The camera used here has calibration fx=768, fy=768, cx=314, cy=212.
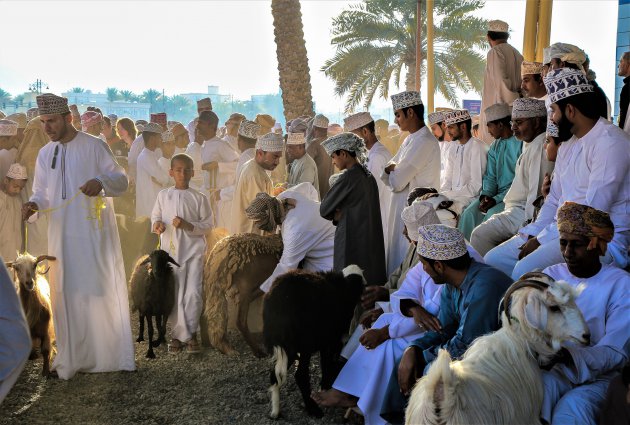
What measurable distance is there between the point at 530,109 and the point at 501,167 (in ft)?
2.72

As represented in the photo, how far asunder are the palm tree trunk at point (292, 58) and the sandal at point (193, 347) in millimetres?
8879

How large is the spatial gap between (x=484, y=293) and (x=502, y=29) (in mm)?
5877

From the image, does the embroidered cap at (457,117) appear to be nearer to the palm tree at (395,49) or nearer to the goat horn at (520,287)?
the goat horn at (520,287)

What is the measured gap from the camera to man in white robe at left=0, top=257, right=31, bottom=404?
282 cm

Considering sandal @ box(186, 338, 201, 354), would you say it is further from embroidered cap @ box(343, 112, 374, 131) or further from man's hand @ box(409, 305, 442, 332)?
man's hand @ box(409, 305, 442, 332)

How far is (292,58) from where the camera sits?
16000 millimetres

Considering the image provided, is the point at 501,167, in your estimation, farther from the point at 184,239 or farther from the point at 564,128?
the point at 184,239

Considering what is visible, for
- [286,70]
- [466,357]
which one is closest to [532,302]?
[466,357]

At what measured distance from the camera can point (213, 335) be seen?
7.70m

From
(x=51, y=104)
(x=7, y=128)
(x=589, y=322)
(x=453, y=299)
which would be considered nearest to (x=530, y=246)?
(x=453, y=299)

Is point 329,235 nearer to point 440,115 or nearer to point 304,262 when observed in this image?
point 304,262

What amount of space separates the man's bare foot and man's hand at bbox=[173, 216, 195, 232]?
3.07 m

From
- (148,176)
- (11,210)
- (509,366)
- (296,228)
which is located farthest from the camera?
(148,176)

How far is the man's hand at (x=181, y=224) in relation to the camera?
8016 mm
